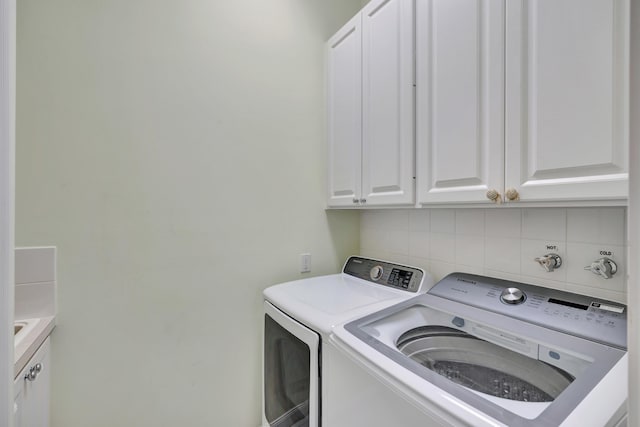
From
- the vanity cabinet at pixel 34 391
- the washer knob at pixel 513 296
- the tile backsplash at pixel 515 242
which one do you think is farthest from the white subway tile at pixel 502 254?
the vanity cabinet at pixel 34 391

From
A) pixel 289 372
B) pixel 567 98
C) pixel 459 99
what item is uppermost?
pixel 459 99

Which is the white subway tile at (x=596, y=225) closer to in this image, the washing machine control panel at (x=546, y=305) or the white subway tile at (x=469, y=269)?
the washing machine control panel at (x=546, y=305)

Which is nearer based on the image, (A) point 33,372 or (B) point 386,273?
(A) point 33,372

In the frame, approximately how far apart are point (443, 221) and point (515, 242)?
1.14 feet

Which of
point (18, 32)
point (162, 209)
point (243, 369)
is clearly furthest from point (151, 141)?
point (243, 369)

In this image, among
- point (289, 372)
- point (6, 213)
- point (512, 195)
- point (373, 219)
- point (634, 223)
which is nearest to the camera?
point (634, 223)

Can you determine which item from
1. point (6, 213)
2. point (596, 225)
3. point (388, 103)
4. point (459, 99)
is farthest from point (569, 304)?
point (6, 213)

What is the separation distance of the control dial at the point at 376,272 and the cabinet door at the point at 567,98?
0.84 meters

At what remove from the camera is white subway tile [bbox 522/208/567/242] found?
1.08m

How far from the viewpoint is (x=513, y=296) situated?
1.10m

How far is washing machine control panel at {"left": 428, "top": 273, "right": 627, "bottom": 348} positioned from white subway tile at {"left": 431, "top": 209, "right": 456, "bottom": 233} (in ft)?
0.84

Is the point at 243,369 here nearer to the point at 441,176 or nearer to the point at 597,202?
the point at 441,176

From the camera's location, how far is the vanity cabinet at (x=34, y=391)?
0.89 meters

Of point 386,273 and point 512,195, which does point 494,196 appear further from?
point 386,273
